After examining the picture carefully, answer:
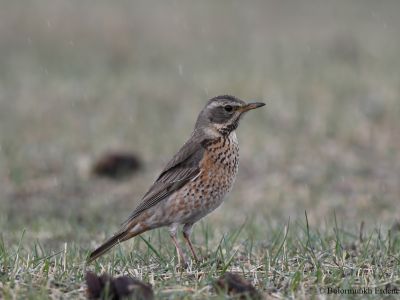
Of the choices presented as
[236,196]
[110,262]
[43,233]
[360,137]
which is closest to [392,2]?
[360,137]

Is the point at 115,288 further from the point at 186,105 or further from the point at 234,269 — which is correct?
the point at 186,105

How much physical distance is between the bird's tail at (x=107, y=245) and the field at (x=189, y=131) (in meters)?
0.08

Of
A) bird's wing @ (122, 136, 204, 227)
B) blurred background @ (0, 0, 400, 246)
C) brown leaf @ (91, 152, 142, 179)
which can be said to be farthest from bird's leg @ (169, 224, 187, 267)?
brown leaf @ (91, 152, 142, 179)

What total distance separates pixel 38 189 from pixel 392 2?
57.0 feet

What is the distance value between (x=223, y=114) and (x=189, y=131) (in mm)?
6184

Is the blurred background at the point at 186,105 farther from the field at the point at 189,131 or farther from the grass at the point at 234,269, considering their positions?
the grass at the point at 234,269

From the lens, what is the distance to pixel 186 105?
14.6 meters

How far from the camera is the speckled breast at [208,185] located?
661 cm

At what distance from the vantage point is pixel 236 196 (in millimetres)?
11062

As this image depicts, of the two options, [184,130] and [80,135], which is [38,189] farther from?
[184,130]

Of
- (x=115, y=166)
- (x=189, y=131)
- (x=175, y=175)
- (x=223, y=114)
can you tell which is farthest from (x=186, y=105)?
(x=175, y=175)

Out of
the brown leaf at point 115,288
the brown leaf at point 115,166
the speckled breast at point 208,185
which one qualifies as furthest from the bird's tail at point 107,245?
the brown leaf at point 115,166

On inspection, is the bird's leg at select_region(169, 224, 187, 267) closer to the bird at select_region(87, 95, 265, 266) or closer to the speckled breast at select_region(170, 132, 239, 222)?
the bird at select_region(87, 95, 265, 266)

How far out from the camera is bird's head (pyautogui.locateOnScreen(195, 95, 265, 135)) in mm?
7117
